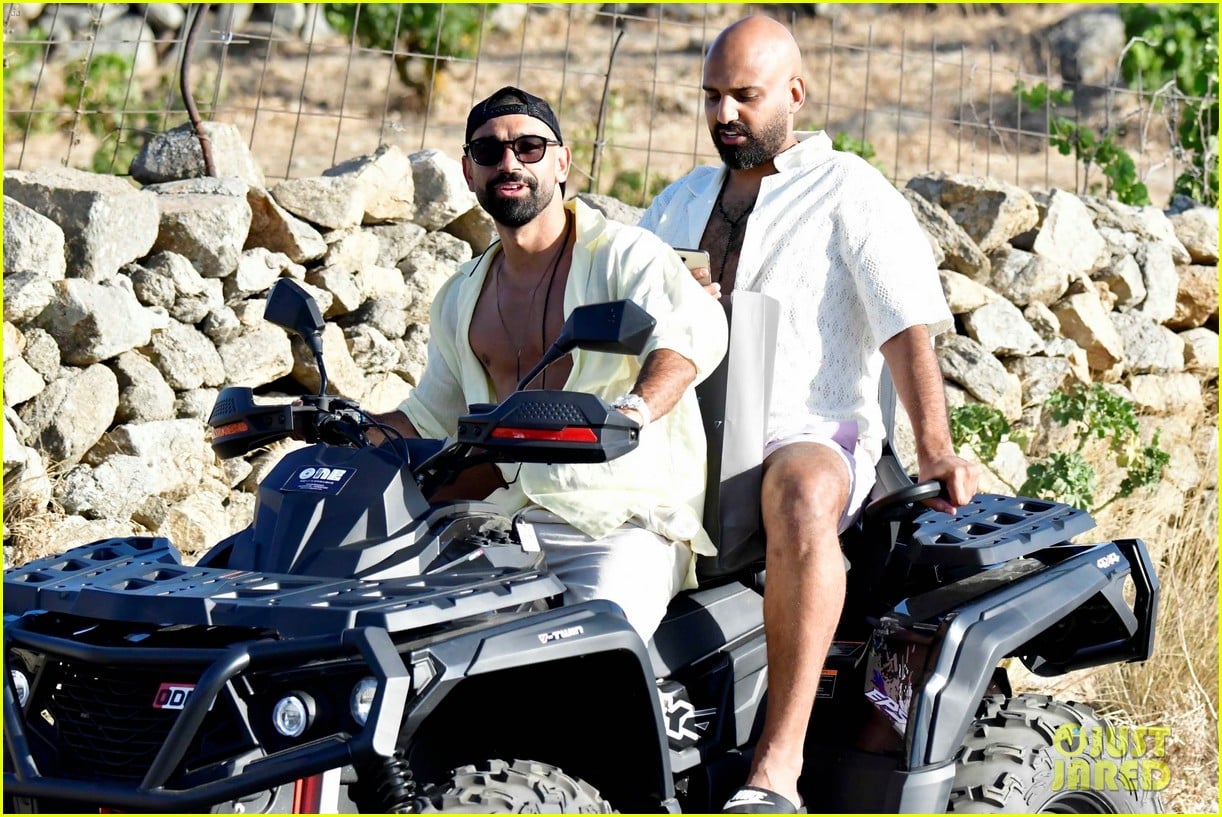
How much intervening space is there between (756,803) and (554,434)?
0.93 metres

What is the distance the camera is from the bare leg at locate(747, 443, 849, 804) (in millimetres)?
3223

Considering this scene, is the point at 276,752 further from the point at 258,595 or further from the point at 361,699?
the point at 258,595

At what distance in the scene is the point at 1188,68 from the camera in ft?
40.5

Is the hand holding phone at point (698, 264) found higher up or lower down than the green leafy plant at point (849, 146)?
lower down

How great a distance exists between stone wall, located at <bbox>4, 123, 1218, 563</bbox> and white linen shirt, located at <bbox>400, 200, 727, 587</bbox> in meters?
2.50

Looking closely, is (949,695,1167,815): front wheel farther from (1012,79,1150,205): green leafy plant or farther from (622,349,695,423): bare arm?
(1012,79,1150,205): green leafy plant

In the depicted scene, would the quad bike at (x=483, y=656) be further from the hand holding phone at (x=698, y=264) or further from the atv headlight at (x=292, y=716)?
the hand holding phone at (x=698, y=264)

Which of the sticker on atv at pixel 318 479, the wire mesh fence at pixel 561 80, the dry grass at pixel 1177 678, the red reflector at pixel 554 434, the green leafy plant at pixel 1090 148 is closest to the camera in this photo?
the red reflector at pixel 554 434

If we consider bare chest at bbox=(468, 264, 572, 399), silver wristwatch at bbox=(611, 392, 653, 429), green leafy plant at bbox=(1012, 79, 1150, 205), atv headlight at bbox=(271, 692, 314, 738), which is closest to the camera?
atv headlight at bbox=(271, 692, 314, 738)

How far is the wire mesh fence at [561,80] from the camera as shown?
44.8ft

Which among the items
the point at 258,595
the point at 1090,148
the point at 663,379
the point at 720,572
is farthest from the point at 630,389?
the point at 1090,148

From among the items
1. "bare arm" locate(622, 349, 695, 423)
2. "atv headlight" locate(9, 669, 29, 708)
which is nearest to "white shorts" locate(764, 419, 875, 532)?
"bare arm" locate(622, 349, 695, 423)

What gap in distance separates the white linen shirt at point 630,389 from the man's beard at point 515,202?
0.14 m

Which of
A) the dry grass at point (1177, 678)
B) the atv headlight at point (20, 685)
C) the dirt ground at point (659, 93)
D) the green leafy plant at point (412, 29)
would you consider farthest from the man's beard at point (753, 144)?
the green leafy plant at point (412, 29)
